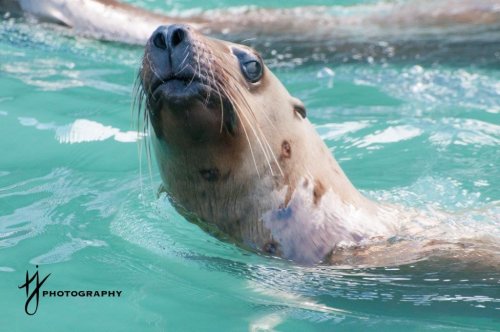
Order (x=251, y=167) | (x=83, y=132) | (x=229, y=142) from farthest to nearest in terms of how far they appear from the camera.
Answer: (x=83, y=132)
(x=251, y=167)
(x=229, y=142)

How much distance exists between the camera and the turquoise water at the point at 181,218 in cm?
370

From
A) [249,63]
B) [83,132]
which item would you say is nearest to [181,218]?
[249,63]

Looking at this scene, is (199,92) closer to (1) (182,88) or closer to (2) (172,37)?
(1) (182,88)

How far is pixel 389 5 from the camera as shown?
9.17 meters

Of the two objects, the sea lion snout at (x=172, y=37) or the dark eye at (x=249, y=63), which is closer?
the sea lion snout at (x=172, y=37)

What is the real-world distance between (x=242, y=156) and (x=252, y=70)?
1.12 ft

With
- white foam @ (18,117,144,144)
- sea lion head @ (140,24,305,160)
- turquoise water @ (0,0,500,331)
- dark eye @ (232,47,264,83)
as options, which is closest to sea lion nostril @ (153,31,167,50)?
sea lion head @ (140,24,305,160)

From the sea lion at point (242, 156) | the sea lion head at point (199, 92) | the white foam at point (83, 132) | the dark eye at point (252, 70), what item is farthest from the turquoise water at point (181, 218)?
the dark eye at point (252, 70)

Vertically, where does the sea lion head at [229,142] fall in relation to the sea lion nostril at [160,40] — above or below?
below

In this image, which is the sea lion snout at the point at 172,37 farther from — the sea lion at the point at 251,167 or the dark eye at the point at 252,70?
the dark eye at the point at 252,70

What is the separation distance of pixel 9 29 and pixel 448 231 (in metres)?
4.64

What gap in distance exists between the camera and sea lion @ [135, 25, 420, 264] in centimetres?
358

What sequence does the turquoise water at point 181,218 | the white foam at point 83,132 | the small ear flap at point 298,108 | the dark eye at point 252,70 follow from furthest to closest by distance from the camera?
the white foam at point 83,132
the small ear flap at point 298,108
the dark eye at point 252,70
the turquoise water at point 181,218

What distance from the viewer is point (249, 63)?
3.86m
